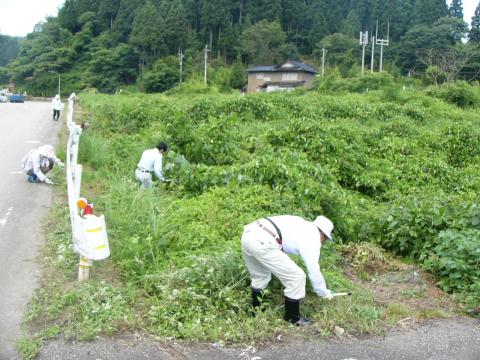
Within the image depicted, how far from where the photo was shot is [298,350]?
163 inches

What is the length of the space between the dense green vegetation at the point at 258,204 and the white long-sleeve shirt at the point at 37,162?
0.80 metres

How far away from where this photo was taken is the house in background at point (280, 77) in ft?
178

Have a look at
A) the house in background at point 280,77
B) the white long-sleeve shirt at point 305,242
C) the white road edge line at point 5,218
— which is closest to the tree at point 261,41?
the house in background at point 280,77

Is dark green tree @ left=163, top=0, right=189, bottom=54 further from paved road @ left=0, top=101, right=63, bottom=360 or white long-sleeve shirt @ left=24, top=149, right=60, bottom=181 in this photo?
white long-sleeve shirt @ left=24, top=149, right=60, bottom=181

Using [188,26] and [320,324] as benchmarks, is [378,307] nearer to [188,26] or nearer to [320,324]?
[320,324]

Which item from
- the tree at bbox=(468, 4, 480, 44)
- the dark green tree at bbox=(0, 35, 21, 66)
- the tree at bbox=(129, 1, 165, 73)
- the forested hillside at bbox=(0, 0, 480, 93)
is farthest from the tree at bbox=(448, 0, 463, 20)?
the dark green tree at bbox=(0, 35, 21, 66)

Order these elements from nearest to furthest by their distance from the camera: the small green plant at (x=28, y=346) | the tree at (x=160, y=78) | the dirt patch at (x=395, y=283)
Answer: the small green plant at (x=28, y=346) < the dirt patch at (x=395, y=283) < the tree at (x=160, y=78)

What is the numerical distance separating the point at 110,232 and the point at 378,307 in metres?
3.36

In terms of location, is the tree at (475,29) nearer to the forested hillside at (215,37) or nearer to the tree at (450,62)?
the forested hillside at (215,37)

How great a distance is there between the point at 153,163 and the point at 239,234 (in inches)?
127

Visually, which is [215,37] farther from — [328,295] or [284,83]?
[328,295]

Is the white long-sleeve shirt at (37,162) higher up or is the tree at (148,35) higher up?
the tree at (148,35)

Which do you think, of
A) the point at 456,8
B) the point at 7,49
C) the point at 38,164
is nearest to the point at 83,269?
the point at 38,164

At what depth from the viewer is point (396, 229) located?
7305mm
